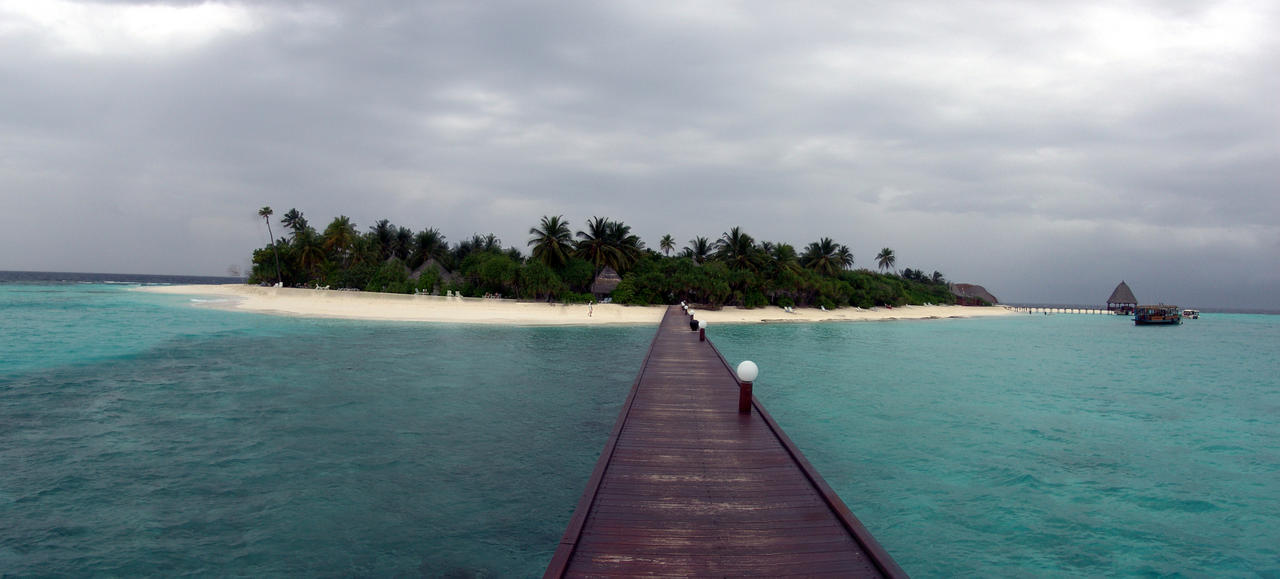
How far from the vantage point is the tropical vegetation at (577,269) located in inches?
1836

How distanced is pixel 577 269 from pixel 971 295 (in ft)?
245

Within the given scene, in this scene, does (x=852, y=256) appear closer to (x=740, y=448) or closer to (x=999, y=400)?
(x=999, y=400)

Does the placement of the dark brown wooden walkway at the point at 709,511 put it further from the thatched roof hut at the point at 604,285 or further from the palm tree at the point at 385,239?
the palm tree at the point at 385,239

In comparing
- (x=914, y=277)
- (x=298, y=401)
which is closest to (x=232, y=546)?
(x=298, y=401)

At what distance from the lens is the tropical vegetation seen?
46.6 metres

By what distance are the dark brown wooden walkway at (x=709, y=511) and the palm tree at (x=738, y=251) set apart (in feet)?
149

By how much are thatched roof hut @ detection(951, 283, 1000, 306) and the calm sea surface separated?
245 ft

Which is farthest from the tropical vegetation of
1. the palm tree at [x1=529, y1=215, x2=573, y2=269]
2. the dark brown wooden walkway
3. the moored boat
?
the dark brown wooden walkway

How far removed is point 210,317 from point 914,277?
9618 centimetres

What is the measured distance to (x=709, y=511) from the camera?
504 cm

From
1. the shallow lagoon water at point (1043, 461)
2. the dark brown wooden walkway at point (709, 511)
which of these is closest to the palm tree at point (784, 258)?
the shallow lagoon water at point (1043, 461)

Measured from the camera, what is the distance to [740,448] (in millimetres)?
7062

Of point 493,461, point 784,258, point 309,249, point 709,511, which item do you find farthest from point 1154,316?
point 309,249

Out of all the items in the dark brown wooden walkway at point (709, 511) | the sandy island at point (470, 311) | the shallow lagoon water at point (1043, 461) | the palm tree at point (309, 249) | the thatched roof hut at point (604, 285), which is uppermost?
the palm tree at point (309, 249)
